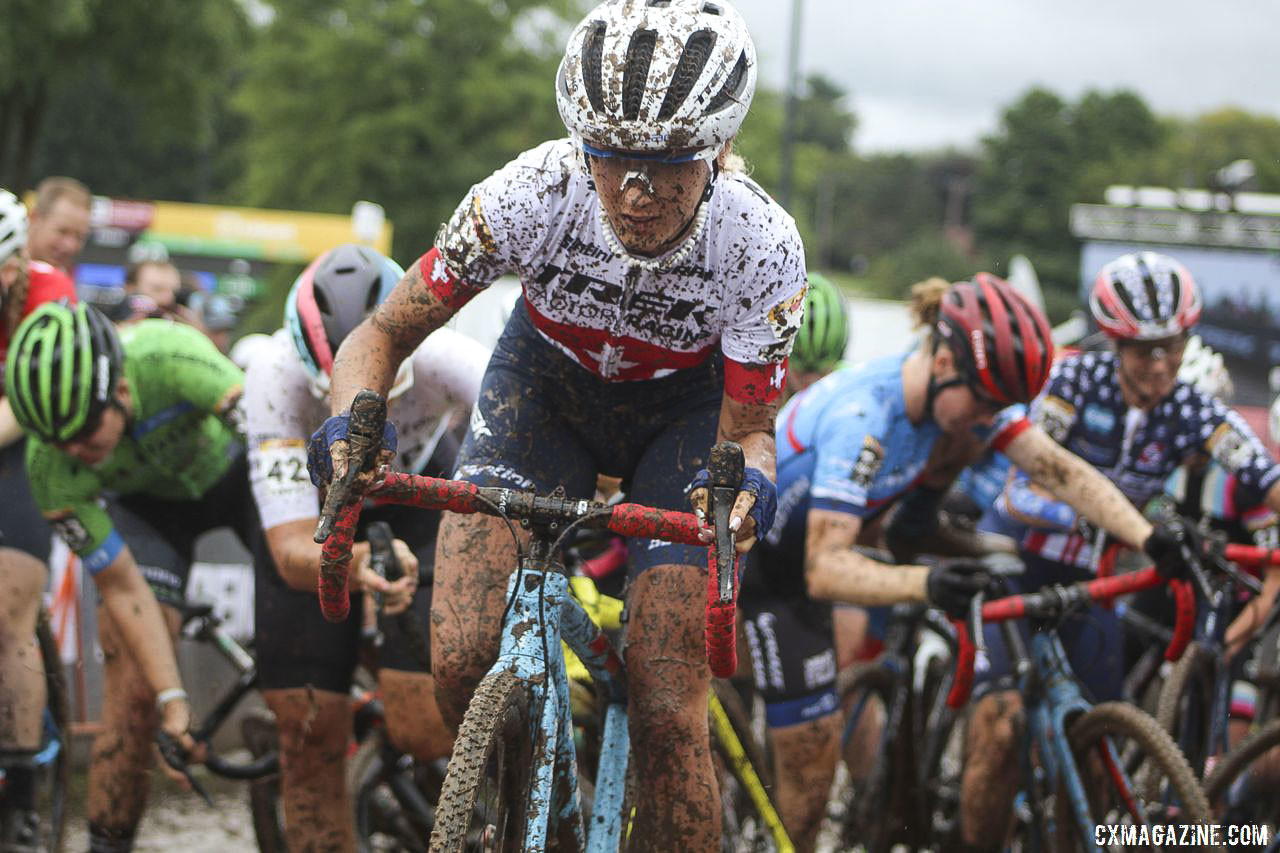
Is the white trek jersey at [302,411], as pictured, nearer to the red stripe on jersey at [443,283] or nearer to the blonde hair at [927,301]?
the red stripe on jersey at [443,283]

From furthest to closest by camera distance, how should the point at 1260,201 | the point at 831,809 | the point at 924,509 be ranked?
the point at 1260,201, the point at 831,809, the point at 924,509

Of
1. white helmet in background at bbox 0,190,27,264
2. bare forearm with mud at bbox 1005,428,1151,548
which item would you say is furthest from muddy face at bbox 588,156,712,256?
white helmet in background at bbox 0,190,27,264

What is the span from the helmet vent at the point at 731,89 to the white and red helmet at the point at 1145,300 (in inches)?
109

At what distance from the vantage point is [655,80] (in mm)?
2748

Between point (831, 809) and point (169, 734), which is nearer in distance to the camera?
point (169, 734)

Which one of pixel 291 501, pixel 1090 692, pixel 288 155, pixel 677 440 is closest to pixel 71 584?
pixel 291 501

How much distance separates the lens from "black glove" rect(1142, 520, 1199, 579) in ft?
13.7

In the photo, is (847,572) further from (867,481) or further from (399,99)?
(399,99)

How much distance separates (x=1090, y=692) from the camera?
4.86m

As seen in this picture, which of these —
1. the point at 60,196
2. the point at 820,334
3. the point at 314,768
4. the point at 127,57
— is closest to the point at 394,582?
the point at 314,768

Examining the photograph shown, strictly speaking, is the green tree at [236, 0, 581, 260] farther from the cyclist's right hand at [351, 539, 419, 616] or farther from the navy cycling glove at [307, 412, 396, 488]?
the navy cycling glove at [307, 412, 396, 488]

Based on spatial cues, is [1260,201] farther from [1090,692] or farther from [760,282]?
[760,282]

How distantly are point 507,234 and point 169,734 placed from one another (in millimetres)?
2347

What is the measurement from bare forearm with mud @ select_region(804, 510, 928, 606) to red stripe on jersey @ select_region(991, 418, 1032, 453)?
734 millimetres
